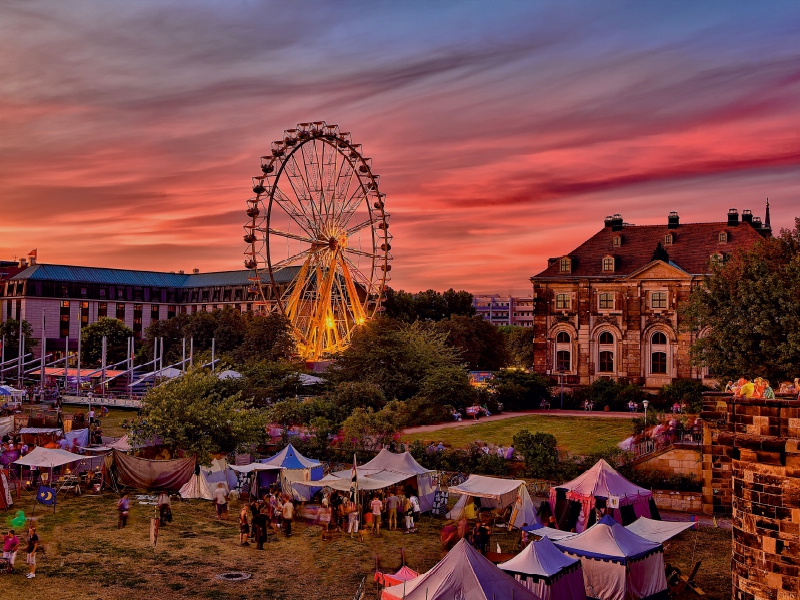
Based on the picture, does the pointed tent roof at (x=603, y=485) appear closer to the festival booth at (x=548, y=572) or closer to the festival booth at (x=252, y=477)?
the festival booth at (x=548, y=572)

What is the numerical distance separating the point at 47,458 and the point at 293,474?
8.85m

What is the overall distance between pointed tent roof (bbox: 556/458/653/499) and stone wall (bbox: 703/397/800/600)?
1211 cm

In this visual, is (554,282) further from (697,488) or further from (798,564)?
(798,564)

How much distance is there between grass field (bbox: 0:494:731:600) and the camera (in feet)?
68.5

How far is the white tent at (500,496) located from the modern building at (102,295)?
92595 mm

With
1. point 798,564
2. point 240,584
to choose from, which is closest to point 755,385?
point 798,564

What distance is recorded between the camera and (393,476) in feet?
97.7

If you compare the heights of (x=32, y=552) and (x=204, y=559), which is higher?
(x=32, y=552)

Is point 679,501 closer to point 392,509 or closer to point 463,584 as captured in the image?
point 392,509

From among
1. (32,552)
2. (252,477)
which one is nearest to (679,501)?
(252,477)

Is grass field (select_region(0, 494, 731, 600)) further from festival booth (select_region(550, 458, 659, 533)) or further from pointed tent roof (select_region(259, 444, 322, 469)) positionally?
pointed tent roof (select_region(259, 444, 322, 469))

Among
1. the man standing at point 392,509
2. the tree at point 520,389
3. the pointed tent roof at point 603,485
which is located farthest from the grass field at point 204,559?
the tree at point 520,389

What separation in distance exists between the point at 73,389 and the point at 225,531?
151ft

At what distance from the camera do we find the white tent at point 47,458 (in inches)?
1213
